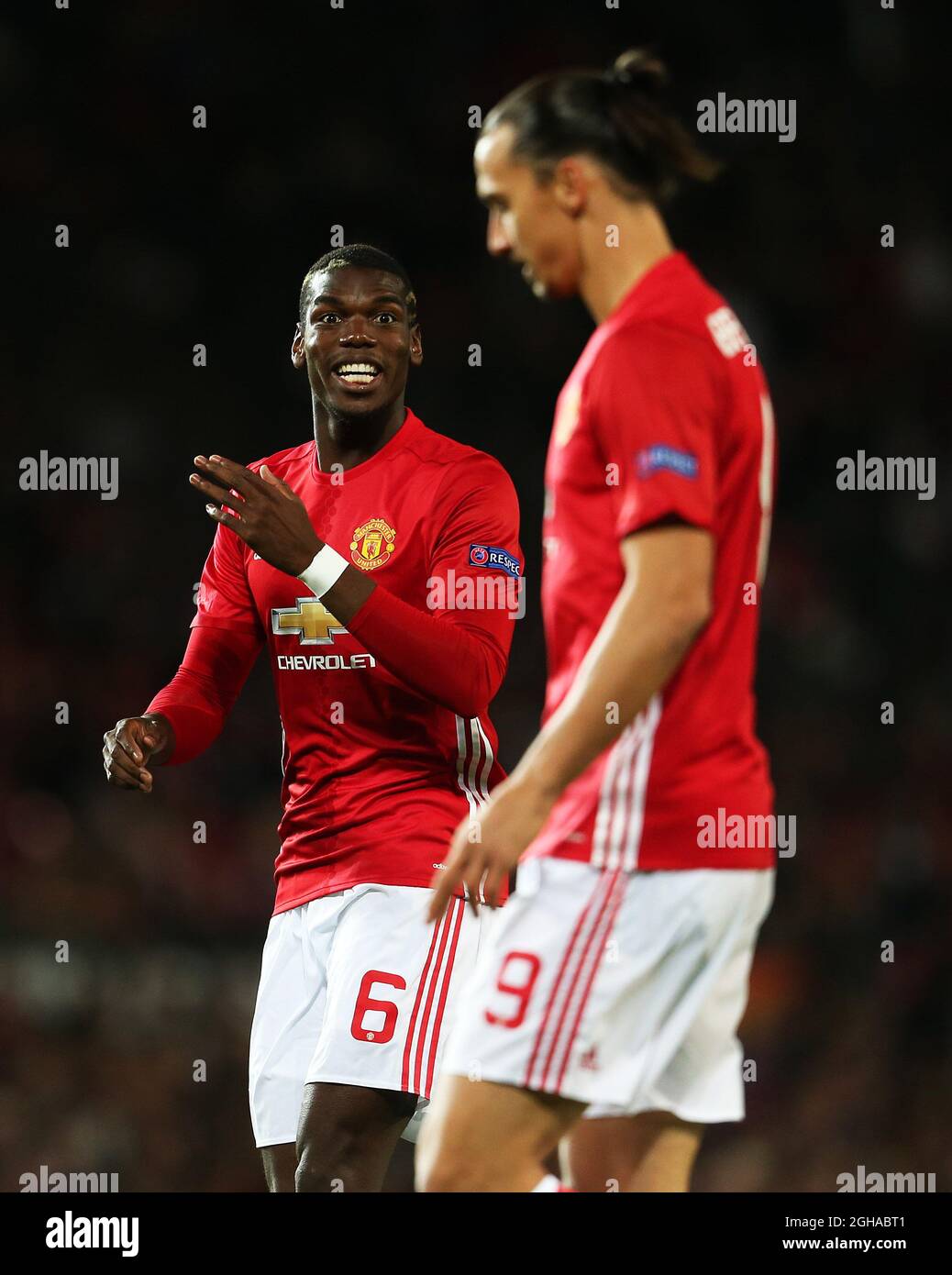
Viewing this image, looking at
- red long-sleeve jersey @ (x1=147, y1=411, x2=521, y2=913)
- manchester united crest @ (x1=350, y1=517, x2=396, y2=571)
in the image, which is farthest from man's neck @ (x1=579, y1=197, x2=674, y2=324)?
manchester united crest @ (x1=350, y1=517, x2=396, y2=571)

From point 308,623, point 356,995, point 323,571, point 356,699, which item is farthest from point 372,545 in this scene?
point 356,995

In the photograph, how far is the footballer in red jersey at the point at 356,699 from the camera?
3.34 m

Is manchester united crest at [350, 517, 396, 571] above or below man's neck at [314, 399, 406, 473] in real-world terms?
below

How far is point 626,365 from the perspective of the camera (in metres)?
2.33

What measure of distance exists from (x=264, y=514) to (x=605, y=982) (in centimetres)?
125

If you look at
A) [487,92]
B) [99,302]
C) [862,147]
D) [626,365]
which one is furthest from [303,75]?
[626,365]

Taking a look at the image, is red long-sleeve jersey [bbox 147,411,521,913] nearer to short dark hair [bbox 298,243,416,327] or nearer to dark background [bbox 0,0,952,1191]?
short dark hair [bbox 298,243,416,327]

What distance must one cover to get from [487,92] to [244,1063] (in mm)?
5793

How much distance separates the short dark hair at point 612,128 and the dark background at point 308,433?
5.25 metres

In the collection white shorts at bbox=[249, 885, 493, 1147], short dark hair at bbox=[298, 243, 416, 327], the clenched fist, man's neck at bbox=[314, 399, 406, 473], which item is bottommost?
white shorts at bbox=[249, 885, 493, 1147]

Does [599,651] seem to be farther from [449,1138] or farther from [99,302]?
[99,302]

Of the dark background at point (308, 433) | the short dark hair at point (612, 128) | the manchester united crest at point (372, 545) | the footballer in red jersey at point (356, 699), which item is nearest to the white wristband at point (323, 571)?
the footballer in red jersey at point (356, 699)

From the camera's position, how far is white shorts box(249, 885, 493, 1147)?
11.1 ft

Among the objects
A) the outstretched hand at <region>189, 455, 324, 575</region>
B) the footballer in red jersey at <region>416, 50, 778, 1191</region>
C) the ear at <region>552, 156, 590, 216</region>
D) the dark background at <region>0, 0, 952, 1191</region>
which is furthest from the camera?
the dark background at <region>0, 0, 952, 1191</region>
